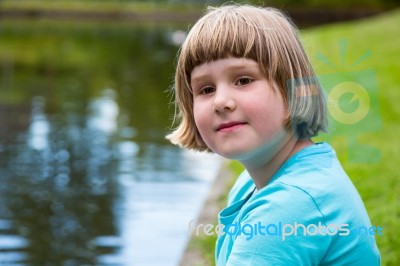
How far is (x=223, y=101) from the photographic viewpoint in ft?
5.81

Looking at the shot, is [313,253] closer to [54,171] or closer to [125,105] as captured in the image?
[54,171]

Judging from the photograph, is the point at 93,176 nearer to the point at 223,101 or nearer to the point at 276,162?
the point at 276,162

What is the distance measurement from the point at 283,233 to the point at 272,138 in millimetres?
287

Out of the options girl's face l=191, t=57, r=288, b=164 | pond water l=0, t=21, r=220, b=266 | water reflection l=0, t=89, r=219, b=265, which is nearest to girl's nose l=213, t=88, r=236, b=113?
girl's face l=191, t=57, r=288, b=164

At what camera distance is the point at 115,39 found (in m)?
33.4


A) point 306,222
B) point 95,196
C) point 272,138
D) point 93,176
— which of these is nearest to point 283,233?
point 306,222

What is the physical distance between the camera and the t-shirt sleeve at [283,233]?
1.63 metres

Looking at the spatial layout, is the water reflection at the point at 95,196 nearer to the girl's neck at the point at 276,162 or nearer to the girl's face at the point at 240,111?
the girl's neck at the point at 276,162

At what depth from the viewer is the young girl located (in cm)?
166

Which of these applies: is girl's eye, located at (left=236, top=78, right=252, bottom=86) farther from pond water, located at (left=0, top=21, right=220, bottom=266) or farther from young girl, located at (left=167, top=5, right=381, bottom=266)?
pond water, located at (left=0, top=21, right=220, bottom=266)

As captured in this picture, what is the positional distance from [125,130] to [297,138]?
8144mm

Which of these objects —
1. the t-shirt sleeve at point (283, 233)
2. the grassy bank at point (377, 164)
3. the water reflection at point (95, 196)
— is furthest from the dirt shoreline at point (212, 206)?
the t-shirt sleeve at point (283, 233)

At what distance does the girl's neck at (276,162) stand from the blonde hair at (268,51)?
25mm

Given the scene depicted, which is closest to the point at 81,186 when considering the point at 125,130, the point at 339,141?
the point at 339,141
